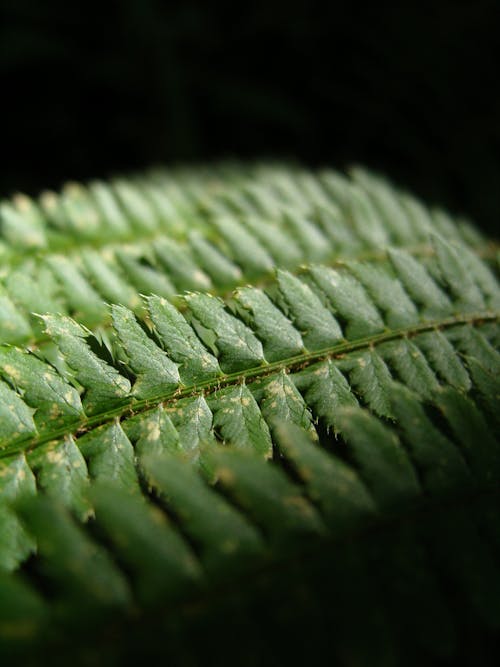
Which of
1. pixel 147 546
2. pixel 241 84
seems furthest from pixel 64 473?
pixel 241 84

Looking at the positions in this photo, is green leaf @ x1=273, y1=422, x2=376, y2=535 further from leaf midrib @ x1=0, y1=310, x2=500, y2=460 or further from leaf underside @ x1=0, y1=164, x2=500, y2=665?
leaf midrib @ x1=0, y1=310, x2=500, y2=460

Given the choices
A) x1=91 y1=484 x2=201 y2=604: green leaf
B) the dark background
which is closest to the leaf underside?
x1=91 y1=484 x2=201 y2=604: green leaf

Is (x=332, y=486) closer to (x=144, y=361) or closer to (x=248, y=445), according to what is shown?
(x=248, y=445)

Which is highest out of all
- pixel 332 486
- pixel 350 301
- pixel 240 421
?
pixel 350 301

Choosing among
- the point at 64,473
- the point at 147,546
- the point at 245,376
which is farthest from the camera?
the point at 245,376

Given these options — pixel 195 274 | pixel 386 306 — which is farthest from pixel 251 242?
pixel 386 306

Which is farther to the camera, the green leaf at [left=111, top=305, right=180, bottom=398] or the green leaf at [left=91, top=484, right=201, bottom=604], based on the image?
the green leaf at [left=111, top=305, right=180, bottom=398]

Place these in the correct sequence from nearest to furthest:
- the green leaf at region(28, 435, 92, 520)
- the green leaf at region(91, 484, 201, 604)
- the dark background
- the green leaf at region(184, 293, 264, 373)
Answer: the green leaf at region(91, 484, 201, 604) → the green leaf at region(28, 435, 92, 520) → the green leaf at region(184, 293, 264, 373) → the dark background

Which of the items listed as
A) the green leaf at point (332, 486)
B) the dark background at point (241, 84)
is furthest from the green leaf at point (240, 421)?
the dark background at point (241, 84)
